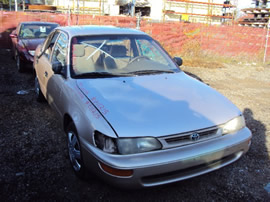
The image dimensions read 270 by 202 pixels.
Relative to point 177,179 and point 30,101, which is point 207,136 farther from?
point 30,101

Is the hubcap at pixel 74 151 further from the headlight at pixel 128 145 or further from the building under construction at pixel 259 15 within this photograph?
the building under construction at pixel 259 15

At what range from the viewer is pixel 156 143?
233 centimetres

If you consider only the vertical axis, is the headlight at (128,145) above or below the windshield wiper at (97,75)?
below

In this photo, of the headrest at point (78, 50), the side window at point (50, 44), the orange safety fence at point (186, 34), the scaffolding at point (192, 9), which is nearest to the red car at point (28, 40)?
the side window at point (50, 44)

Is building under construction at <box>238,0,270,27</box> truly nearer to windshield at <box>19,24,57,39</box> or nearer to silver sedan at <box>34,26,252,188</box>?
windshield at <box>19,24,57,39</box>

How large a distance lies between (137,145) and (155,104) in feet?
1.91

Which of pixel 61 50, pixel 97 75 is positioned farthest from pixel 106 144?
pixel 61 50

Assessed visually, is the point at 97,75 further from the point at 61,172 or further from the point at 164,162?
the point at 164,162

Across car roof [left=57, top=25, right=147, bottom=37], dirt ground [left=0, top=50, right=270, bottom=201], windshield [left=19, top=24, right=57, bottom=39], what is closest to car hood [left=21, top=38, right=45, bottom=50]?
windshield [left=19, top=24, right=57, bottom=39]

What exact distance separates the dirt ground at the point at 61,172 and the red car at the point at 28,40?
2350mm

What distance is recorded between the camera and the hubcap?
2.84 meters

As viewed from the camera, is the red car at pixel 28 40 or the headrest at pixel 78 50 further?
the red car at pixel 28 40

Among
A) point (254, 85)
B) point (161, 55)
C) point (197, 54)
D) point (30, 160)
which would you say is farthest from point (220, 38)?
point (30, 160)

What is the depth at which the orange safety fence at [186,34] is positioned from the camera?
13.2 meters
